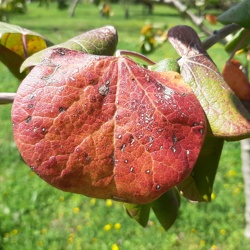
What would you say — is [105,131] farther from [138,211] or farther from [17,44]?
[17,44]

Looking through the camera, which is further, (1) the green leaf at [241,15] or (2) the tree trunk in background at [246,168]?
(2) the tree trunk in background at [246,168]

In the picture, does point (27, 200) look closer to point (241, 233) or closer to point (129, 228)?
point (129, 228)

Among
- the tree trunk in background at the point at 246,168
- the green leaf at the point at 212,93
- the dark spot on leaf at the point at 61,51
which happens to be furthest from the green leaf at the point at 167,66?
the tree trunk in background at the point at 246,168

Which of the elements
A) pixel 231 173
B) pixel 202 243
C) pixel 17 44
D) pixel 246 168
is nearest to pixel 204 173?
pixel 17 44

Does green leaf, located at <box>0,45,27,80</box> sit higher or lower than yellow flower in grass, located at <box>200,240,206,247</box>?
higher

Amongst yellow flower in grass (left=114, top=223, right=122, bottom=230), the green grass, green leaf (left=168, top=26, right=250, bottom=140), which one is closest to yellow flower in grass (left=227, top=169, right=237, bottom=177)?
the green grass

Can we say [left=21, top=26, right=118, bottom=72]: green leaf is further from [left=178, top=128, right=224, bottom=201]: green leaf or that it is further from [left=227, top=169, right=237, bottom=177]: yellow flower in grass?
[left=227, top=169, right=237, bottom=177]: yellow flower in grass

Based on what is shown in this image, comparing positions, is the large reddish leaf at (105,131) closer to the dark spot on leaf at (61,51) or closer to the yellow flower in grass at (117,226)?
the dark spot on leaf at (61,51)
